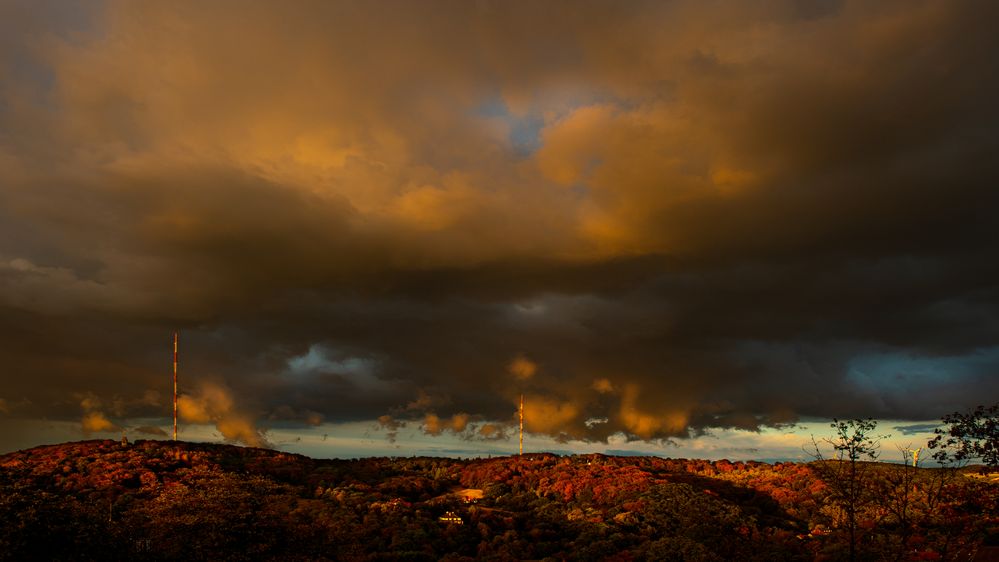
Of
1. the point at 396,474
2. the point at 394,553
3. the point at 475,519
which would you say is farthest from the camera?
the point at 396,474

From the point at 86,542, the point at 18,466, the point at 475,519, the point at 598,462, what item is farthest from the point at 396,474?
the point at 86,542

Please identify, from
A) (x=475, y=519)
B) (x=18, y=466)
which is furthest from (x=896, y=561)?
(x=18, y=466)

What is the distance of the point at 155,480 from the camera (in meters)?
64.3

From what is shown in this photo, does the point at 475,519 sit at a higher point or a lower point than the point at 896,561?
lower

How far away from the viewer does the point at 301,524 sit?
54.2 metres

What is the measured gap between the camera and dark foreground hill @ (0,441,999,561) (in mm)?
41750

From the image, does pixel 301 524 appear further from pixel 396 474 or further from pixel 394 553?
pixel 396 474

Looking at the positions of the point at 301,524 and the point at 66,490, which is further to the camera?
the point at 66,490

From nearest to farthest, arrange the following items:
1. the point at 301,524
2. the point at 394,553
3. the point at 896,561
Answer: the point at 896,561 < the point at 394,553 < the point at 301,524

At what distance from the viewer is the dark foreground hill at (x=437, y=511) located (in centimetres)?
4175

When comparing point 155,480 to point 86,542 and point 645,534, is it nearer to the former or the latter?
point 86,542

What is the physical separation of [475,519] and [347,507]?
10.9 meters

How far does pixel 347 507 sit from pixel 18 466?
33.8m

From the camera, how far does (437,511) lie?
61281mm
